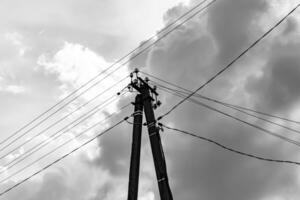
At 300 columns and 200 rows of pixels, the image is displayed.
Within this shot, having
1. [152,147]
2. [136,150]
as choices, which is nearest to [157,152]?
[152,147]

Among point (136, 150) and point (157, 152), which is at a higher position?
point (136, 150)

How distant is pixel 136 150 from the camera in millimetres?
15266

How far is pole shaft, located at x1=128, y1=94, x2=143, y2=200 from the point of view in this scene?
14.3 metres

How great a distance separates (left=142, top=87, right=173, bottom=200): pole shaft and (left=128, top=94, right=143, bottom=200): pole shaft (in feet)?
1.19

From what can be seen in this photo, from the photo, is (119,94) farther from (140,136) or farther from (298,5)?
(298,5)

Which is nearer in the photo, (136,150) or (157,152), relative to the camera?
(157,152)

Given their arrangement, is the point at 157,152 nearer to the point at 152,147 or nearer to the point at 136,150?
the point at 152,147

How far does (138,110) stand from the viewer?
634 inches

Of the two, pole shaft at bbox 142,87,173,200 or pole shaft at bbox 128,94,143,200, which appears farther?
pole shaft at bbox 128,94,143,200

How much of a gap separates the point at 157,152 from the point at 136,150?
47.7 inches

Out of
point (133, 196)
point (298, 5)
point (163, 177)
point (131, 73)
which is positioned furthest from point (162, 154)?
point (298, 5)

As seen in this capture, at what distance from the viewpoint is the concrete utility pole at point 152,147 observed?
1357 cm

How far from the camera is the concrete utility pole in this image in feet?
44.5

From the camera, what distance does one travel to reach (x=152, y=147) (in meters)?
14.6
